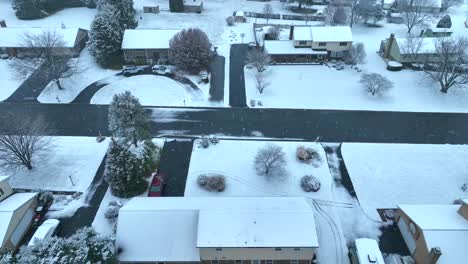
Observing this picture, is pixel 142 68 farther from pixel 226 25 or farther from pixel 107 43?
pixel 226 25

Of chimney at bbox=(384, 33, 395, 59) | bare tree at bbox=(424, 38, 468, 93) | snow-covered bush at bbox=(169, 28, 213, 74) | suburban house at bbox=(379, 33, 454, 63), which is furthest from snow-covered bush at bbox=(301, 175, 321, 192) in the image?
chimney at bbox=(384, 33, 395, 59)

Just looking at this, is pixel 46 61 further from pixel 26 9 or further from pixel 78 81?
pixel 26 9

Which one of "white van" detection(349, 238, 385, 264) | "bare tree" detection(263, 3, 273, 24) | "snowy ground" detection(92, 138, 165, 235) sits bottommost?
"snowy ground" detection(92, 138, 165, 235)

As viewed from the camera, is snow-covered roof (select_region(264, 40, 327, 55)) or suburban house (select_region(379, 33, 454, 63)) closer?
suburban house (select_region(379, 33, 454, 63))

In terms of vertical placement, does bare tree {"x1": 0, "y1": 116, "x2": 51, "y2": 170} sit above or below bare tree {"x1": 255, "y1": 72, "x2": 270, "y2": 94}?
below

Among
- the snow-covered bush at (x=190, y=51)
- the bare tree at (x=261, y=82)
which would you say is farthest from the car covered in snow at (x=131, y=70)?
the bare tree at (x=261, y=82)

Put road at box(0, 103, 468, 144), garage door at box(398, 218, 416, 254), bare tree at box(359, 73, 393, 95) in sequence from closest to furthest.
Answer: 1. garage door at box(398, 218, 416, 254)
2. road at box(0, 103, 468, 144)
3. bare tree at box(359, 73, 393, 95)

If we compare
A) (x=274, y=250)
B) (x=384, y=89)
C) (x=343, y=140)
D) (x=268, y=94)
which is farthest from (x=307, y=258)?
(x=384, y=89)

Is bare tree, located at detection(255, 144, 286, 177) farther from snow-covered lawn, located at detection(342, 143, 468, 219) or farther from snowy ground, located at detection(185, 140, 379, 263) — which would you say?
snow-covered lawn, located at detection(342, 143, 468, 219)
